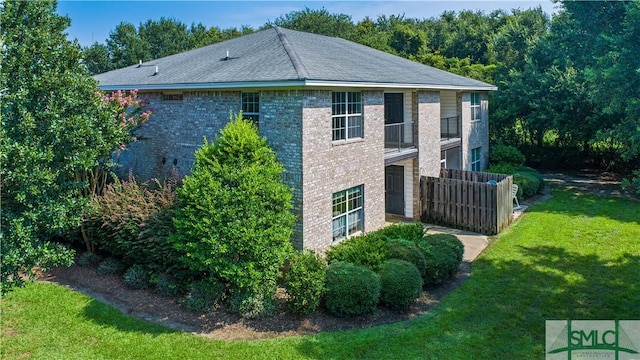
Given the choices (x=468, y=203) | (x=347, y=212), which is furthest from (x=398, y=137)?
(x=347, y=212)

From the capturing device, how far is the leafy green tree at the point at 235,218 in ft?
34.2

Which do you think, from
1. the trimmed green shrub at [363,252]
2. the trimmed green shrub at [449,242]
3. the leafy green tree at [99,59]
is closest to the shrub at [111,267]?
the trimmed green shrub at [363,252]

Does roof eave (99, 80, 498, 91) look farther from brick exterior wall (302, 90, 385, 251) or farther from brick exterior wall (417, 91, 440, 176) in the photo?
brick exterior wall (417, 91, 440, 176)

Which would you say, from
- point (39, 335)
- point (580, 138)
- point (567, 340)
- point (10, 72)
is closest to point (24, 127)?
point (10, 72)

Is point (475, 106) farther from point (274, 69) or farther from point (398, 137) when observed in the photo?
point (274, 69)

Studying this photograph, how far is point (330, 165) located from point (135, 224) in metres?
5.57

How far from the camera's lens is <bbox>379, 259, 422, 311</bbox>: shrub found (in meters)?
10.9

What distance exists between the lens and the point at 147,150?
17.3 meters

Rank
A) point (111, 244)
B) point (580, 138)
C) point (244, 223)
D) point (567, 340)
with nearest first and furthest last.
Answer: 1. point (567, 340)
2. point (244, 223)
3. point (111, 244)
4. point (580, 138)

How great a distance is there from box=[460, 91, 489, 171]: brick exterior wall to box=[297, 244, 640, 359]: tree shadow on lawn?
32.3 feet

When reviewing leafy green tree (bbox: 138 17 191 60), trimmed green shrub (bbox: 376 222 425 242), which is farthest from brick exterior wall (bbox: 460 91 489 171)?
leafy green tree (bbox: 138 17 191 60)

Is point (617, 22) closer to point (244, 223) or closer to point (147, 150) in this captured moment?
point (244, 223)

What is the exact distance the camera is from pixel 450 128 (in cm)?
2380

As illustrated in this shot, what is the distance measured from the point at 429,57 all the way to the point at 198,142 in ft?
124
